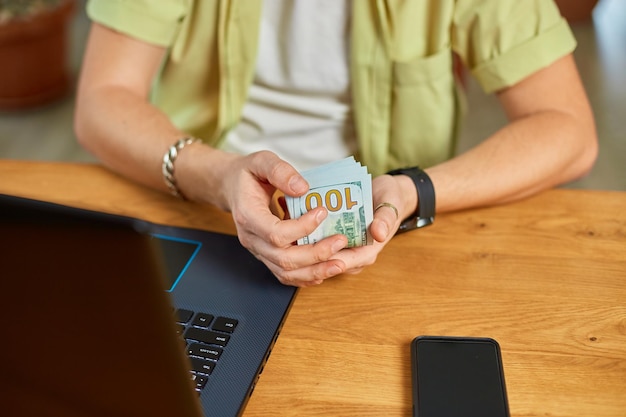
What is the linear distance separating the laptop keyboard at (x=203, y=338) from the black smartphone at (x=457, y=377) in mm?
236

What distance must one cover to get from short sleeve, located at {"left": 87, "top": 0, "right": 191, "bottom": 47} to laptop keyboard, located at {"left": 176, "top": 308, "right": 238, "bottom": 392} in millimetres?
584

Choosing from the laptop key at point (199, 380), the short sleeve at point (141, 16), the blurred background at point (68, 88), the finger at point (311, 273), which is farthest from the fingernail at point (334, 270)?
the blurred background at point (68, 88)

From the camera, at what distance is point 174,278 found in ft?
3.15

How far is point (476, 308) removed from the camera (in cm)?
89

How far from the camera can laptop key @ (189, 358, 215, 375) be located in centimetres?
81

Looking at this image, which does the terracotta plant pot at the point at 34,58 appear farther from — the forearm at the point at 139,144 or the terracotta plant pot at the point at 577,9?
the terracotta plant pot at the point at 577,9

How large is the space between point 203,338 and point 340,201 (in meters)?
0.25

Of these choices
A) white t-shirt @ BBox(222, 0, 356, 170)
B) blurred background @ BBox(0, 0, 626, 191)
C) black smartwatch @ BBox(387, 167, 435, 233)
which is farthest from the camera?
Answer: blurred background @ BBox(0, 0, 626, 191)

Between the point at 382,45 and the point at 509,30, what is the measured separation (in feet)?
0.72

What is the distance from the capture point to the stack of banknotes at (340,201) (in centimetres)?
91

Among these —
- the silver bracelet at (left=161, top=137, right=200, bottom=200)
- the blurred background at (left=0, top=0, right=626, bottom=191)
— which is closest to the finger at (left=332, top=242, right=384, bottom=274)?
the silver bracelet at (left=161, top=137, right=200, bottom=200)

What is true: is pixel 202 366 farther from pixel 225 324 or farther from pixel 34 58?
pixel 34 58

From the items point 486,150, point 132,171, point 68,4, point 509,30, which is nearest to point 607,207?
point 486,150

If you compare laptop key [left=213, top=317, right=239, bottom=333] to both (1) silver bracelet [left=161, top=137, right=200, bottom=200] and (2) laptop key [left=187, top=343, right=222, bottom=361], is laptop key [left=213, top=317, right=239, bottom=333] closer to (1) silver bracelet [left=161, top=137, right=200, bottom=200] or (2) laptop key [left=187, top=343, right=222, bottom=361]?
(2) laptop key [left=187, top=343, right=222, bottom=361]
